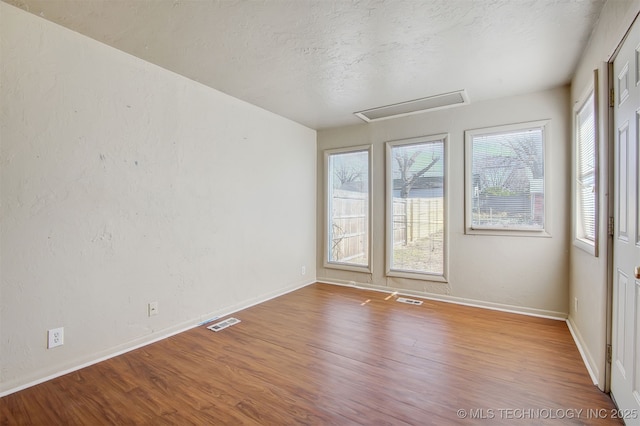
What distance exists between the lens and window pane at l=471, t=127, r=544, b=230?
10.8 ft

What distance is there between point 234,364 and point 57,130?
216 centimetres

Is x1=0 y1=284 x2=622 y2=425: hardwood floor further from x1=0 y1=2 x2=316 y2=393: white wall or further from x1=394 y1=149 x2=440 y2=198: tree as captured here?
x1=394 y1=149 x2=440 y2=198: tree

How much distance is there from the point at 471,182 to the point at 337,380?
9.27 feet

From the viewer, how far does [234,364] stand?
2260mm

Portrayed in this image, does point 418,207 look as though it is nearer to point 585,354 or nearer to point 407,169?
point 407,169

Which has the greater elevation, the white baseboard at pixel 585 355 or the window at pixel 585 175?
the window at pixel 585 175

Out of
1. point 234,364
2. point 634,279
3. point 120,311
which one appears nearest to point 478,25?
point 634,279

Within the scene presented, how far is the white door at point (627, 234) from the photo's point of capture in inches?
57.3

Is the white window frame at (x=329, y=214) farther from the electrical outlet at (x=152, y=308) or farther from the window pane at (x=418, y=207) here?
the electrical outlet at (x=152, y=308)

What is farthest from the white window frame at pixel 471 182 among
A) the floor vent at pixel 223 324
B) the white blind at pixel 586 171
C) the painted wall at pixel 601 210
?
the floor vent at pixel 223 324

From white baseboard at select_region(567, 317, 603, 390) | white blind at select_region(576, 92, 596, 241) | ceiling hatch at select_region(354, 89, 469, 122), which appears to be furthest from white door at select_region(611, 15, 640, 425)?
ceiling hatch at select_region(354, 89, 469, 122)

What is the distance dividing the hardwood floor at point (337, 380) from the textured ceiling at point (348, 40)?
250 centimetres

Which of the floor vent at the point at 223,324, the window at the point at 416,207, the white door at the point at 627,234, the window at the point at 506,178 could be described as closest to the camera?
the white door at the point at 627,234

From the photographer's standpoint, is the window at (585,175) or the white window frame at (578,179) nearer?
the white window frame at (578,179)
